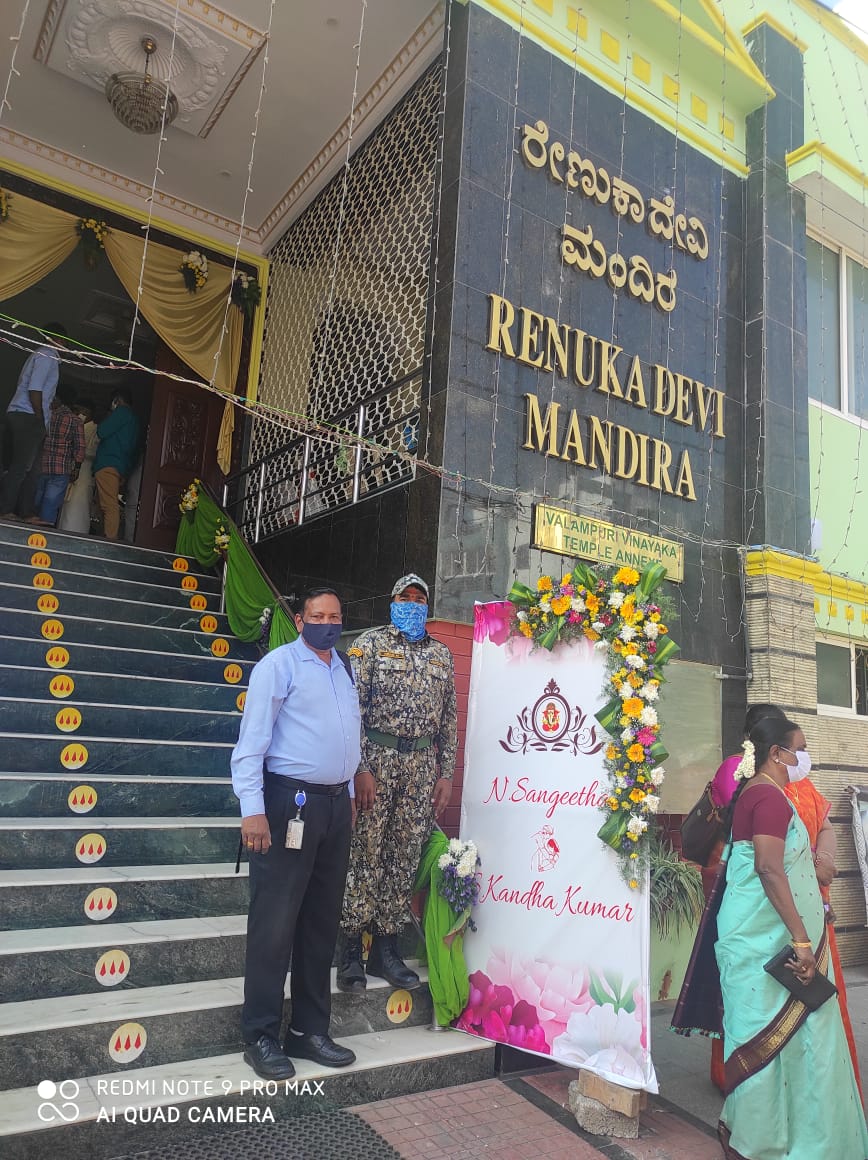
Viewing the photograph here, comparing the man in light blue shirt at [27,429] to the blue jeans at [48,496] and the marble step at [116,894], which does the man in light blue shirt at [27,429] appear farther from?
the marble step at [116,894]

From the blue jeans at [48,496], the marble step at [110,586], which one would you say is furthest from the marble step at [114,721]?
the blue jeans at [48,496]

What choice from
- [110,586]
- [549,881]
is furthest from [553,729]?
[110,586]

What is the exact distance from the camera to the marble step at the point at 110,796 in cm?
391

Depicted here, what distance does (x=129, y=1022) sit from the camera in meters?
2.87

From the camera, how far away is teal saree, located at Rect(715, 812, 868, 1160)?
109 inches

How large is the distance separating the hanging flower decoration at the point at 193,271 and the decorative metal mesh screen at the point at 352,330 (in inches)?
30.7

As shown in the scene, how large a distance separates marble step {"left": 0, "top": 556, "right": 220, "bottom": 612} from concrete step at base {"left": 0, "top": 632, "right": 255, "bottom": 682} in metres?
0.64

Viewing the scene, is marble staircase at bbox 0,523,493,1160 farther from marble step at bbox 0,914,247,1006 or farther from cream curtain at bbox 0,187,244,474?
cream curtain at bbox 0,187,244,474

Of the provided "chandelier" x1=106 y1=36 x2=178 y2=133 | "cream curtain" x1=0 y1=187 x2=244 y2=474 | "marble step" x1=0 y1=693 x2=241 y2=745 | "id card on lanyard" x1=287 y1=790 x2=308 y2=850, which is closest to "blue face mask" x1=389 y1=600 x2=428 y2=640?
"id card on lanyard" x1=287 y1=790 x2=308 y2=850

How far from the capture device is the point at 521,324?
5.94 meters

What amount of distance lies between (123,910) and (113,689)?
188cm

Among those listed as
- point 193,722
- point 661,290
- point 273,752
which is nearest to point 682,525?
point 661,290

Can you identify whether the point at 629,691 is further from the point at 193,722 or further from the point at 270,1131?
the point at 193,722

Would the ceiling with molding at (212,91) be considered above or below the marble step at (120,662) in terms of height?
above
